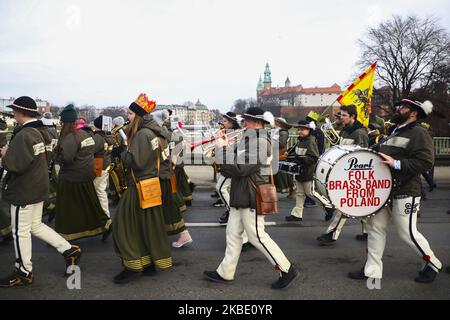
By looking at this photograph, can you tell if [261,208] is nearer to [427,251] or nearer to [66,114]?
[427,251]

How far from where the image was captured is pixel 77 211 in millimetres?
5414

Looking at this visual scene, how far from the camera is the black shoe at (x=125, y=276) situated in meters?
4.38

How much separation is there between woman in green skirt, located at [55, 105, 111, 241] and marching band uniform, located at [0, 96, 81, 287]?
83 centimetres

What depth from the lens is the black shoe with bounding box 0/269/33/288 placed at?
4.25m

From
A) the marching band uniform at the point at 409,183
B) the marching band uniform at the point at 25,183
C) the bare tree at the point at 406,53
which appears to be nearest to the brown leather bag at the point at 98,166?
the marching band uniform at the point at 25,183

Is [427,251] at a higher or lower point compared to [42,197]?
lower

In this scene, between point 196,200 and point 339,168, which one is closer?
point 339,168

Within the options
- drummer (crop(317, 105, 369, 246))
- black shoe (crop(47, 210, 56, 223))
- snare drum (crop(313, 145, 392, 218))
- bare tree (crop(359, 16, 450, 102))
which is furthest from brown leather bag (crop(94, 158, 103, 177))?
bare tree (crop(359, 16, 450, 102))

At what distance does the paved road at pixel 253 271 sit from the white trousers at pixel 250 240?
221 mm

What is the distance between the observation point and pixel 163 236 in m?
4.61

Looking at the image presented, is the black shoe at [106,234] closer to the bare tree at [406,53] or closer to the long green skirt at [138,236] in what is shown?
the long green skirt at [138,236]

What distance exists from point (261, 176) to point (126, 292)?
1.81m

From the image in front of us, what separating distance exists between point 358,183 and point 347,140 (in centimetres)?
185

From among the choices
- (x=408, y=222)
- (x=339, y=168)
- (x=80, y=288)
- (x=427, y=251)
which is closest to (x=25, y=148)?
(x=80, y=288)
